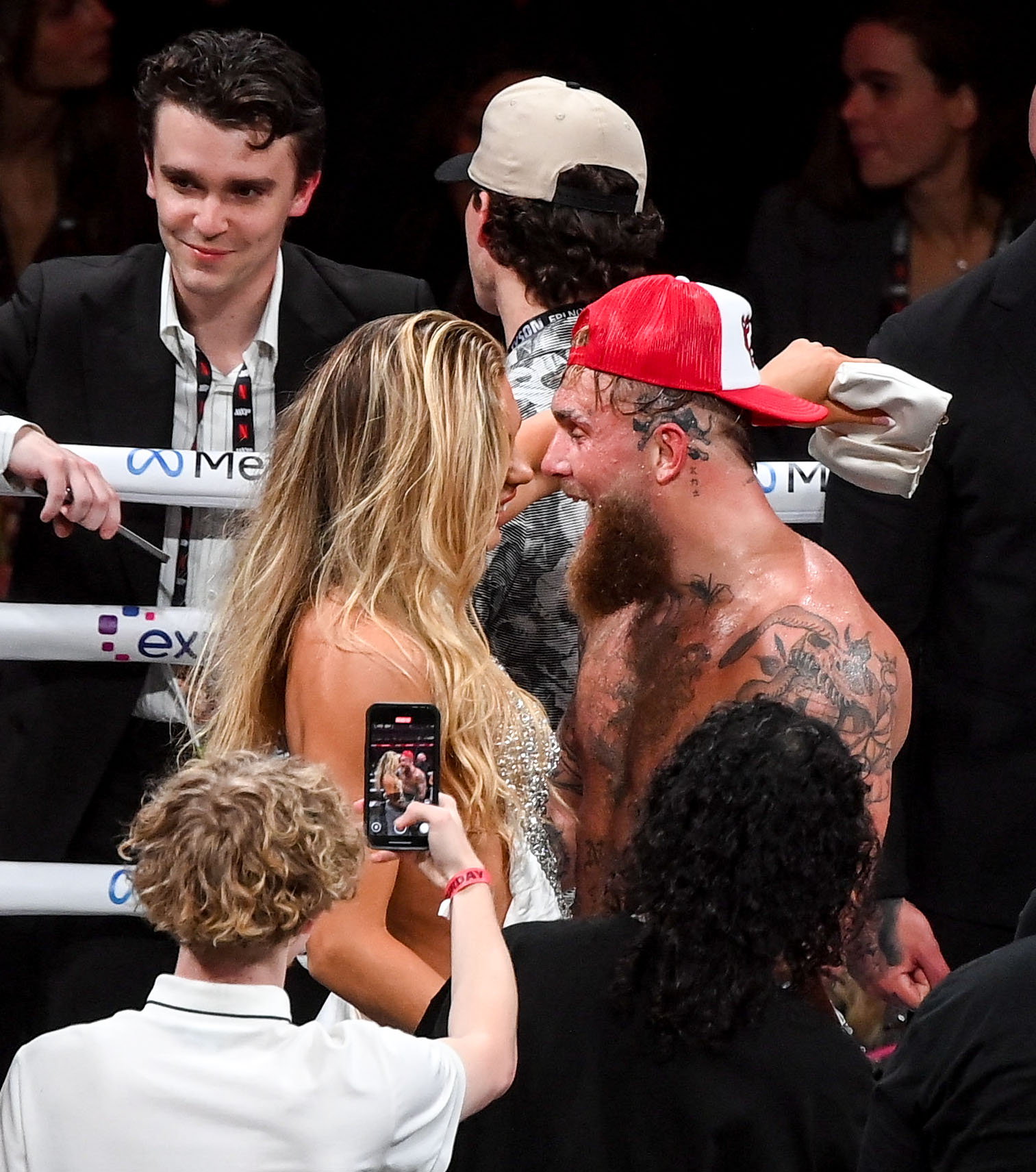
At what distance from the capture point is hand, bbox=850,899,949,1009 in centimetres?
269

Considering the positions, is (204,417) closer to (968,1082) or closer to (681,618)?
(681,618)

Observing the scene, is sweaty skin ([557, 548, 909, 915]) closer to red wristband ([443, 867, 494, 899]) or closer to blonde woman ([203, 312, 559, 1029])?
blonde woman ([203, 312, 559, 1029])

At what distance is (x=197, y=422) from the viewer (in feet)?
10.1

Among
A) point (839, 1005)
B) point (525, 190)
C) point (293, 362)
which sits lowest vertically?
point (839, 1005)

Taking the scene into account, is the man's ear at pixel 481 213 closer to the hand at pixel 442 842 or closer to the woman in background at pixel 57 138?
the hand at pixel 442 842

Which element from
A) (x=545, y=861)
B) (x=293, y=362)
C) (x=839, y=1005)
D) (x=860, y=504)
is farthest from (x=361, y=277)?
(x=839, y=1005)

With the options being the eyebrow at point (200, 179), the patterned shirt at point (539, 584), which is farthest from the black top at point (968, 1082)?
the eyebrow at point (200, 179)

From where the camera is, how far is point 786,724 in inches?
68.8

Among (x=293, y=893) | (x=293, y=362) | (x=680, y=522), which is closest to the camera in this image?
(x=293, y=893)

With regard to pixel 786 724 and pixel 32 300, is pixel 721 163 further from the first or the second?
pixel 786 724

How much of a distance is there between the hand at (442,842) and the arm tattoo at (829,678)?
43 cm

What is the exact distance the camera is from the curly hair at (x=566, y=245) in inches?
113

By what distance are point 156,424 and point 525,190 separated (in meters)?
0.73

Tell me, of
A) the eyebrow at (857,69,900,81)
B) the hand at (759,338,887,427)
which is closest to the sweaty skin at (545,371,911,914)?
the hand at (759,338,887,427)
